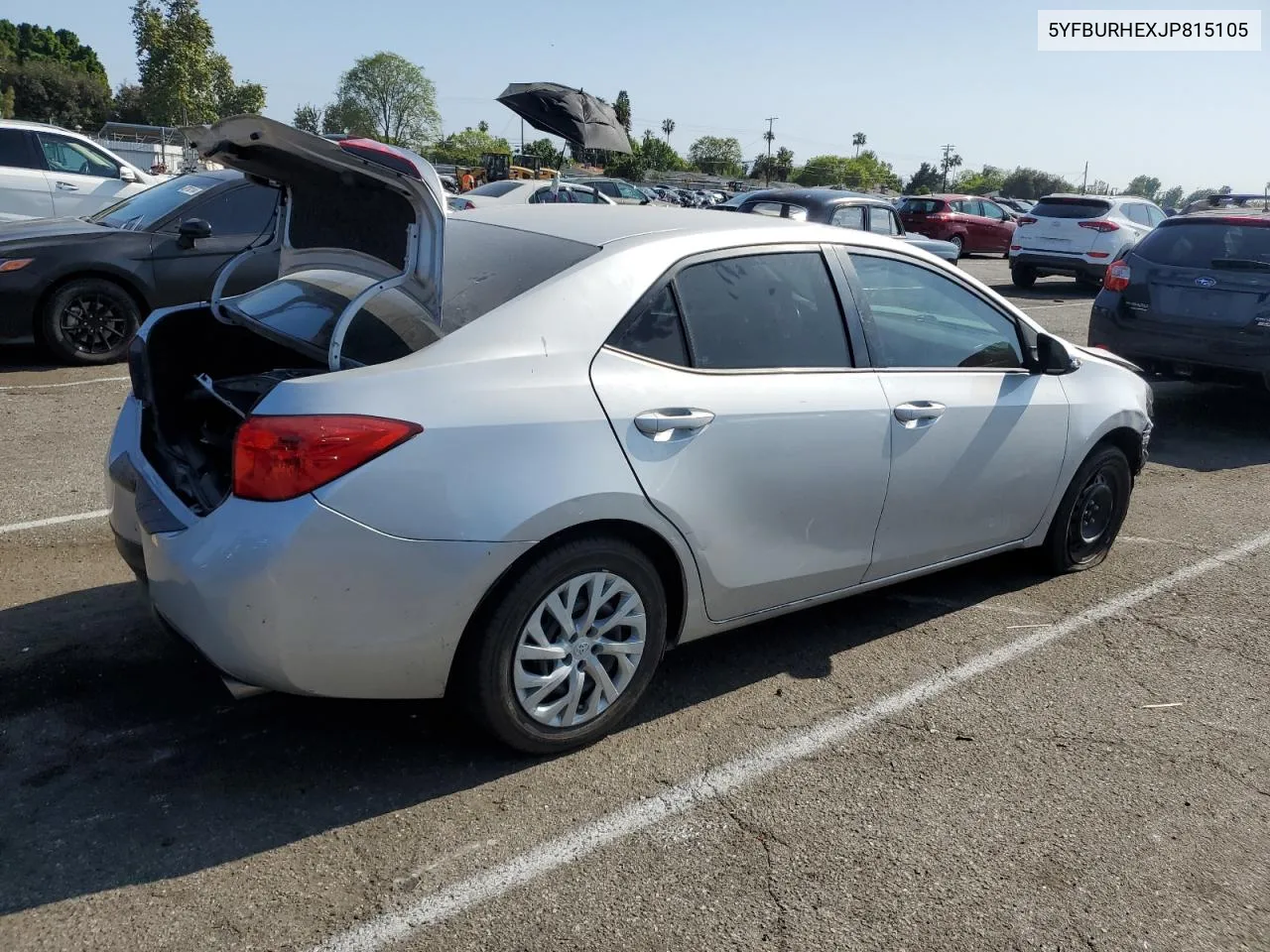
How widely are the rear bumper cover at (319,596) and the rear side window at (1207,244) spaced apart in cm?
728

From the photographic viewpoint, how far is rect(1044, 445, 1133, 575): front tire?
15.7 ft

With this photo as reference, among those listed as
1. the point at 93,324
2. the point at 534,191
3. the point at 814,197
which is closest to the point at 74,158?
the point at 93,324

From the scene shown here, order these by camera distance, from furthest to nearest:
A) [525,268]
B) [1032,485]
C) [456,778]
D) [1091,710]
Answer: [1032,485] < [1091,710] < [525,268] < [456,778]

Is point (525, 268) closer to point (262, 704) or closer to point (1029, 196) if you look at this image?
point (262, 704)

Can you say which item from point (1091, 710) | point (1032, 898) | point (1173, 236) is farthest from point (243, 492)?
point (1173, 236)

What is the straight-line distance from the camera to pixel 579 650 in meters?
3.16

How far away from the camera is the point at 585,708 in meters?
3.26

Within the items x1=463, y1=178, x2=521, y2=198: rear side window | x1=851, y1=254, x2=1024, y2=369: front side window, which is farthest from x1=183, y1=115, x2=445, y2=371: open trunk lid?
x1=463, y1=178, x2=521, y2=198: rear side window

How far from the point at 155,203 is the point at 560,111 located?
6769 mm

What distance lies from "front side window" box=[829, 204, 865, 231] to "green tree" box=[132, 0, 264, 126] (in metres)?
87.4

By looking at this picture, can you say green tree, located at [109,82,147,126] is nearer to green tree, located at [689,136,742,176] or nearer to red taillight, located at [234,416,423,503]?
green tree, located at [689,136,742,176]

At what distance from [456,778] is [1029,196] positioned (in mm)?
105006

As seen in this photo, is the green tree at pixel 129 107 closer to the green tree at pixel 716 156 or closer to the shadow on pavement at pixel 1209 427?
the green tree at pixel 716 156

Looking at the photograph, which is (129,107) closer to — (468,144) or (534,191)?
(468,144)
